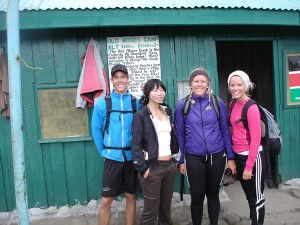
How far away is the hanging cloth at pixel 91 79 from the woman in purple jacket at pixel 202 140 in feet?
4.17

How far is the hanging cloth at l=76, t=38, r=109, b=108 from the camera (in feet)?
12.1

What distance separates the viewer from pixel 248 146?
288 cm

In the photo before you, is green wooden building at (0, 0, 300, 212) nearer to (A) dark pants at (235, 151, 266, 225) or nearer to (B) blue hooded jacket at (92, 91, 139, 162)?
(B) blue hooded jacket at (92, 91, 139, 162)

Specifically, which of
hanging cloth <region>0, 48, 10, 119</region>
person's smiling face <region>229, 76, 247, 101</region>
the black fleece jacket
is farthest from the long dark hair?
hanging cloth <region>0, 48, 10, 119</region>

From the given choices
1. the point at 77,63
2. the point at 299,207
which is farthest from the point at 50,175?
the point at 299,207

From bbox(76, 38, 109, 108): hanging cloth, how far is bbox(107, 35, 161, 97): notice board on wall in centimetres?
20

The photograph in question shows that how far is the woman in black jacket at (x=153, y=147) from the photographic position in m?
2.77

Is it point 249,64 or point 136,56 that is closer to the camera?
point 136,56

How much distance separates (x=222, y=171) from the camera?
9.83ft

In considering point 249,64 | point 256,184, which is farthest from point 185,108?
point 249,64

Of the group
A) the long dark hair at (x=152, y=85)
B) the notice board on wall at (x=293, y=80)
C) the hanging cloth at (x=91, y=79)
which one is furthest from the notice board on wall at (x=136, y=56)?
the notice board on wall at (x=293, y=80)

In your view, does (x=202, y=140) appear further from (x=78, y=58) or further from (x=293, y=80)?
(x=293, y=80)

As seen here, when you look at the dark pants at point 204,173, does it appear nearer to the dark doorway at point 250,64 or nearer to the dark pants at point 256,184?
the dark pants at point 256,184

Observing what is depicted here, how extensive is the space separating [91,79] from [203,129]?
1704 millimetres
